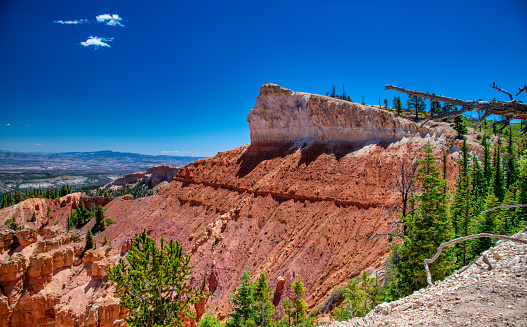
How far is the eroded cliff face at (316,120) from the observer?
41.7m

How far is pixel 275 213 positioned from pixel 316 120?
63.1 ft

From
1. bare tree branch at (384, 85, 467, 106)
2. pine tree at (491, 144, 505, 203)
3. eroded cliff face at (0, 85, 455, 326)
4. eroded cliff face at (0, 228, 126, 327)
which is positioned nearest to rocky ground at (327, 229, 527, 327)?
bare tree branch at (384, 85, 467, 106)

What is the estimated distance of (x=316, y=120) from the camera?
49125 mm

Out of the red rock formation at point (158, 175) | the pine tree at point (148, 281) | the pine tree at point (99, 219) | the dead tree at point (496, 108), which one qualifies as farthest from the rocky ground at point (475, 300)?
the red rock formation at point (158, 175)

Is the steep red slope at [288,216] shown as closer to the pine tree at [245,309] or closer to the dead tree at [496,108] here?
the pine tree at [245,309]

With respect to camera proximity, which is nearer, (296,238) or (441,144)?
(296,238)

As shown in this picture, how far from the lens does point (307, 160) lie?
45312 millimetres

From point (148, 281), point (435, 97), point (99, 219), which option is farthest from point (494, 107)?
point (99, 219)

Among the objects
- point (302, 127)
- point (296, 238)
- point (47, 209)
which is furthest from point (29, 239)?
point (47, 209)

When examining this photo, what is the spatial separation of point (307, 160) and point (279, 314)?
24.8 m

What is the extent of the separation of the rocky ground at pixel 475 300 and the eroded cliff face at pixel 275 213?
1399 centimetres

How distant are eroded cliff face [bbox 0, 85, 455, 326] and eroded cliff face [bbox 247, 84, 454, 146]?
16 centimetres

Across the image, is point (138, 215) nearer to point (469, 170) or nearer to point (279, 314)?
point (279, 314)

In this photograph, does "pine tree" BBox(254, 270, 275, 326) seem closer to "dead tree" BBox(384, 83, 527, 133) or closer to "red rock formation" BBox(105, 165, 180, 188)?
→ "dead tree" BBox(384, 83, 527, 133)
